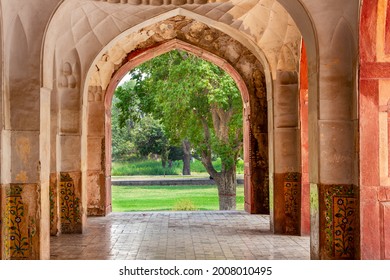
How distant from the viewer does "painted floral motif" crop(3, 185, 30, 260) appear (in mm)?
6711

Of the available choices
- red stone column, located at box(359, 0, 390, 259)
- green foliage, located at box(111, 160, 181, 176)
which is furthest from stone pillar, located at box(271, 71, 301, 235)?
green foliage, located at box(111, 160, 181, 176)

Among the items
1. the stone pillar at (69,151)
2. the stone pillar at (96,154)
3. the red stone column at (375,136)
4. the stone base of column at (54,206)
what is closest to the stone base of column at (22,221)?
the stone base of column at (54,206)

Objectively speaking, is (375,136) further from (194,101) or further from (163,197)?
(163,197)

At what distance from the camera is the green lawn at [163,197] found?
20625 mm

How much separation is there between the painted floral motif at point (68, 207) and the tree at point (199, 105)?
5.94m

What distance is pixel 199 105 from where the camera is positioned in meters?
16.9

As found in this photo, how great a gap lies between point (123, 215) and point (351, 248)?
6824 mm

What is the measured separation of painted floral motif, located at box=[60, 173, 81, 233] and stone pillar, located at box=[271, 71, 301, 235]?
136 inches

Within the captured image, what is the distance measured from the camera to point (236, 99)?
53.0ft

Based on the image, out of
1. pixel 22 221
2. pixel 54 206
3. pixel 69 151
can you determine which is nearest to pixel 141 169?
pixel 69 151

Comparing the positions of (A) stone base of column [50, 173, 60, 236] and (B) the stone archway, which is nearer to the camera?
(A) stone base of column [50, 173, 60, 236]

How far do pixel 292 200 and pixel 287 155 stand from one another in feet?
2.53

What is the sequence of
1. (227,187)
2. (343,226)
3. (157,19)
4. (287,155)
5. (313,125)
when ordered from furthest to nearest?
(227,187), (157,19), (287,155), (313,125), (343,226)

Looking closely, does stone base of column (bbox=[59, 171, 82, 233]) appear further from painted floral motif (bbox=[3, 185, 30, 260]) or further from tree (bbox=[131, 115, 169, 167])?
tree (bbox=[131, 115, 169, 167])
